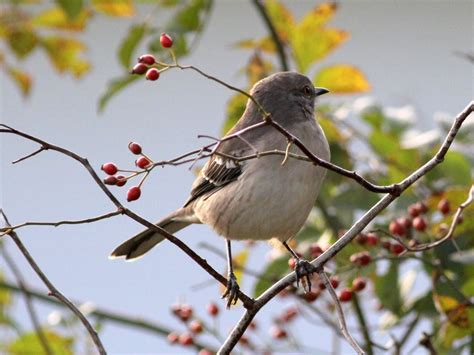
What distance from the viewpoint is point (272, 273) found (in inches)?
145

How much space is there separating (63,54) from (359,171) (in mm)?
1786

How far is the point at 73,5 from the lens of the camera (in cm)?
397

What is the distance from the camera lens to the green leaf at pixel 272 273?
358 cm

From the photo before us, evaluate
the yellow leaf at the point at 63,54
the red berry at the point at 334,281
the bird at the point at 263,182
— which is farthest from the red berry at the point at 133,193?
the yellow leaf at the point at 63,54

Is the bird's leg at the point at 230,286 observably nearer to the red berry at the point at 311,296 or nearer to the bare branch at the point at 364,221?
the red berry at the point at 311,296

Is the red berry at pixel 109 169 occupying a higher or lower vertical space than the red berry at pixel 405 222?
lower

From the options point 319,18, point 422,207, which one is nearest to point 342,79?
point 319,18

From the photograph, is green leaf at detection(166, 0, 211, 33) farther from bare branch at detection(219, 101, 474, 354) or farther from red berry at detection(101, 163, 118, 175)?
bare branch at detection(219, 101, 474, 354)

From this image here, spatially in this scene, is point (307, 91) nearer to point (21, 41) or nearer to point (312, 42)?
point (312, 42)

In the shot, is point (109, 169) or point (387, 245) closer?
point (109, 169)

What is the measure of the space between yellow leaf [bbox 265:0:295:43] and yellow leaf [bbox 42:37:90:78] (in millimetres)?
1155

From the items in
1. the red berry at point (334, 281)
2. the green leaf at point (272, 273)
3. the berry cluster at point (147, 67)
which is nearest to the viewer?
the berry cluster at point (147, 67)

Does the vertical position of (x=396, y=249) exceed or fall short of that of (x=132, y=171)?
it exceeds it

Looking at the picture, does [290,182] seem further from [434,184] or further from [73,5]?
[73,5]
